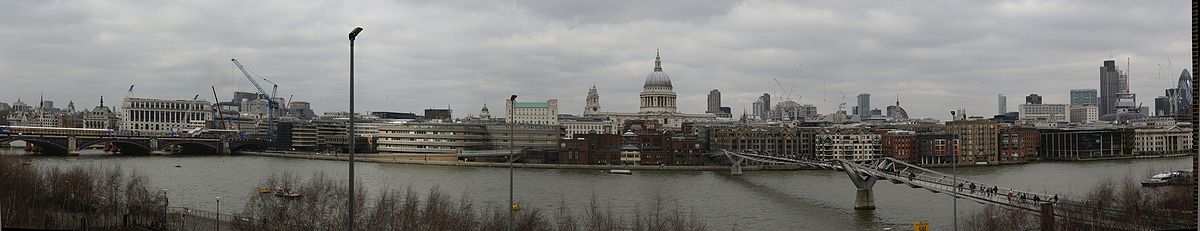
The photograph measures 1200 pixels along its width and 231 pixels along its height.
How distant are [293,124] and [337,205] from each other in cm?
3182

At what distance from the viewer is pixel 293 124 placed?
37.5 metres

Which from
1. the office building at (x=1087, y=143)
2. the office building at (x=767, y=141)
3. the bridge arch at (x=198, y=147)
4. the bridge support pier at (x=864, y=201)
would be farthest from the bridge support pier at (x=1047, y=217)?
the bridge arch at (x=198, y=147)

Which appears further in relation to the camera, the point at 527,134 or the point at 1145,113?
the point at 1145,113

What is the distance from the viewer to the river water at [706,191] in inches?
430

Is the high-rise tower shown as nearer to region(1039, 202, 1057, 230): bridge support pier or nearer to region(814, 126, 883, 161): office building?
region(814, 126, 883, 161): office building

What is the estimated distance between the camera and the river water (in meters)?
10.9

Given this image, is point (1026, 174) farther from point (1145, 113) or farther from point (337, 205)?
point (1145, 113)

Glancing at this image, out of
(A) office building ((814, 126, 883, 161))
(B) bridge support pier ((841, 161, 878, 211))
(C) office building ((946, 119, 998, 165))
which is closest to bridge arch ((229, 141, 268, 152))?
(A) office building ((814, 126, 883, 161))

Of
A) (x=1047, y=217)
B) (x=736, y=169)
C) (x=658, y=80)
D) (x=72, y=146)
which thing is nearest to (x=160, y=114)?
(x=72, y=146)

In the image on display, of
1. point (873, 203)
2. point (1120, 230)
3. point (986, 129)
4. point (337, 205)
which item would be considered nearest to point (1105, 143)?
point (986, 129)

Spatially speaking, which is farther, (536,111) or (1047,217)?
(536,111)

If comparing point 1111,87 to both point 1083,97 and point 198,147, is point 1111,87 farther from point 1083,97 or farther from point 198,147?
point 198,147

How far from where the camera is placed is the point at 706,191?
15.4 m

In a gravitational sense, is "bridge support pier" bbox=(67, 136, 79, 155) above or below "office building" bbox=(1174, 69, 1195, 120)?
below
